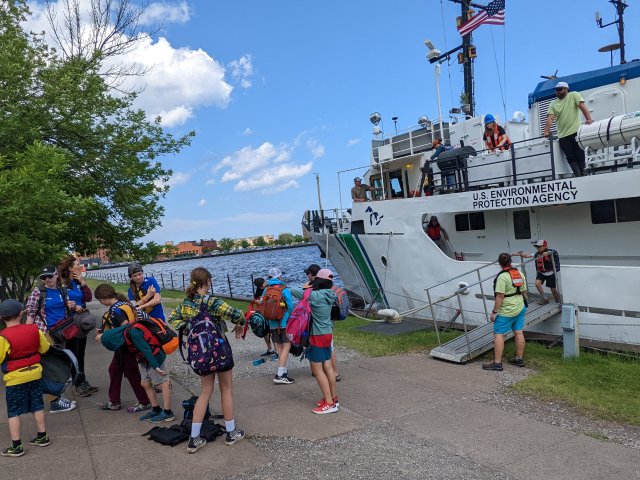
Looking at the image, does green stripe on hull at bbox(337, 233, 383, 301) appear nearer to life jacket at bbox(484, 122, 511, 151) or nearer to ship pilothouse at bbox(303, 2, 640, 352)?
ship pilothouse at bbox(303, 2, 640, 352)

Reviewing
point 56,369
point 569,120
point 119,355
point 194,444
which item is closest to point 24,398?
point 56,369

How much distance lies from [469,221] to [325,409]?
7.58 meters

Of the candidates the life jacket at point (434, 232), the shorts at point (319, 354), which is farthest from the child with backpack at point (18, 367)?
the life jacket at point (434, 232)

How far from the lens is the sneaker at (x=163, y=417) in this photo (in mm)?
5328

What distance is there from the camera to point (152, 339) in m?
5.11

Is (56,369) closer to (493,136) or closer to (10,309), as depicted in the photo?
(10,309)

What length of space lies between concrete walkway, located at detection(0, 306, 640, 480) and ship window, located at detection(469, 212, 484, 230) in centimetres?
595

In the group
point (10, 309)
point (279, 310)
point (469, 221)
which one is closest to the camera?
point (10, 309)

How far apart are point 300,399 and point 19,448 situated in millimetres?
2938

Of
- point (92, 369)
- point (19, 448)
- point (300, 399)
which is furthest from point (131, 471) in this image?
point (92, 369)

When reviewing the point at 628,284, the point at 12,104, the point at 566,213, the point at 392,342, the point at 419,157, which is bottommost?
the point at 392,342

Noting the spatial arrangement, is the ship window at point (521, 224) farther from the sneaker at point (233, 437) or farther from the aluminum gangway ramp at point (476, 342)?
the sneaker at point (233, 437)

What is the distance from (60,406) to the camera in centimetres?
589

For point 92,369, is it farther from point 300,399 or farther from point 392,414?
point 392,414
